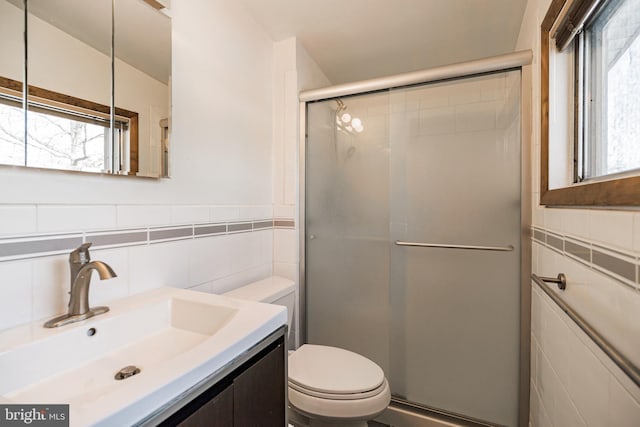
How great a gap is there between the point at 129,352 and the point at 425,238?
4.53ft

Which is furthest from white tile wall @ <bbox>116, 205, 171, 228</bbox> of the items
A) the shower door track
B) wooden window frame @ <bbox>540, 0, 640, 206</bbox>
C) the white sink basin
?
the shower door track

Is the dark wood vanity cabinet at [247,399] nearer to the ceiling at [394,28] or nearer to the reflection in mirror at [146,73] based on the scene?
the reflection in mirror at [146,73]

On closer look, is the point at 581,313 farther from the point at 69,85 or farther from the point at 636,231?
the point at 69,85

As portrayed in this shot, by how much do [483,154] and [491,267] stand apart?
57cm

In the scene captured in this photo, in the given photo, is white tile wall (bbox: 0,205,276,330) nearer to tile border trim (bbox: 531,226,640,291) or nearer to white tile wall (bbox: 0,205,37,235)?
white tile wall (bbox: 0,205,37,235)

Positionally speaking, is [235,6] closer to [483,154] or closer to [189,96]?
[189,96]

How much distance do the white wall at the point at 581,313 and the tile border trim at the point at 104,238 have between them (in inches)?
52.9

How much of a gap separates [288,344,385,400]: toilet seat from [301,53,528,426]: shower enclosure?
1.39 ft

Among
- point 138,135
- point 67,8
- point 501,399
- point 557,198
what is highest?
point 67,8

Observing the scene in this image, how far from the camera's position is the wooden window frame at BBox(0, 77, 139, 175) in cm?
76

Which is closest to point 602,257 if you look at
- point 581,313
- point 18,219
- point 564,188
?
point 581,313

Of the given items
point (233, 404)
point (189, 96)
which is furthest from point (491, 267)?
point (189, 96)

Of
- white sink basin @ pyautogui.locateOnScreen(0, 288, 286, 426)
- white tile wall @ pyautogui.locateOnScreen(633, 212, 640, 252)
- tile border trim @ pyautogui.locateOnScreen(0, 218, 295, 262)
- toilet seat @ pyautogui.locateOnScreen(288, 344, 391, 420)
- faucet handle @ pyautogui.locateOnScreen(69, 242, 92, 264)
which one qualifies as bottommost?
toilet seat @ pyautogui.locateOnScreen(288, 344, 391, 420)

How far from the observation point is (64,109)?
0.86 metres
